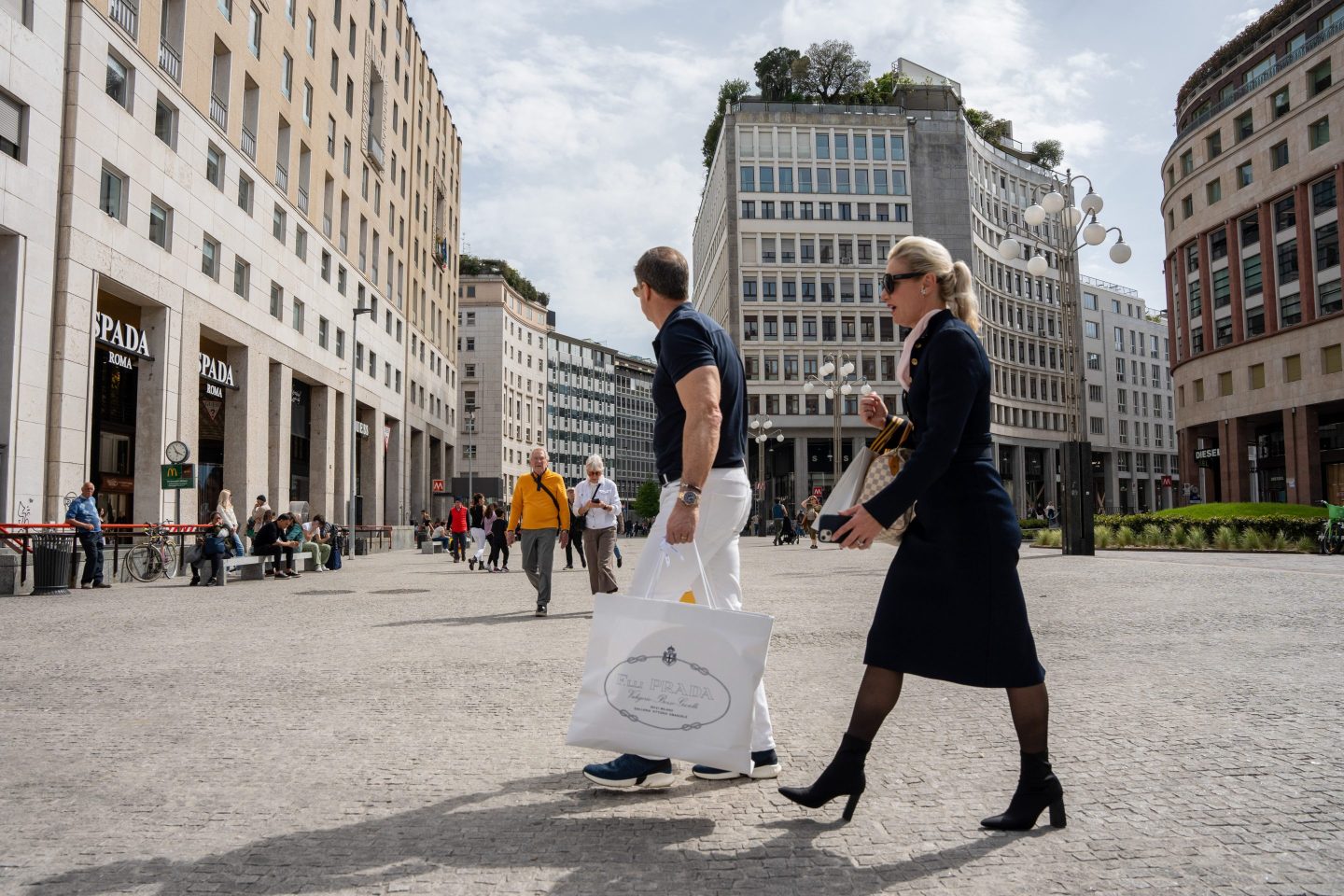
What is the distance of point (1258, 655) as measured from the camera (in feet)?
22.4

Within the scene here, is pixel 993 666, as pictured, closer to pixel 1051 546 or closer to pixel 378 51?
pixel 1051 546

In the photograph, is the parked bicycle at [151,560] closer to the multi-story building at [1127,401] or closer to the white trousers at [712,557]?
the white trousers at [712,557]

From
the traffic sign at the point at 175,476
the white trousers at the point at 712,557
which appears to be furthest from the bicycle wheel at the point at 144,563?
the white trousers at the point at 712,557

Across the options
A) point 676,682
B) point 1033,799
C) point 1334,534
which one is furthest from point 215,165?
point 1033,799

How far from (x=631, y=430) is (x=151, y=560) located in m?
125

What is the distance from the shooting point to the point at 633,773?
3.61m

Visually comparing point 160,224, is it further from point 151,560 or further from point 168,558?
point 151,560

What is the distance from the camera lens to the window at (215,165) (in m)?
27.5

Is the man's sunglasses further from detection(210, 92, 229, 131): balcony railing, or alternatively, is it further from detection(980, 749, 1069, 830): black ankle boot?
detection(210, 92, 229, 131): balcony railing

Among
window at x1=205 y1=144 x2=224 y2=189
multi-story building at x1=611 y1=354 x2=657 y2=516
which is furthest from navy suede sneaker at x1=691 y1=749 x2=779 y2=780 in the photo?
multi-story building at x1=611 y1=354 x2=657 y2=516

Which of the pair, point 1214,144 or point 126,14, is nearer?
point 126,14

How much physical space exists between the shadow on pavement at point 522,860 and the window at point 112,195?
22490mm

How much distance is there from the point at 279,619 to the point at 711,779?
27.6 feet

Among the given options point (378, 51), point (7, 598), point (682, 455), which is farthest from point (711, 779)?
point (378, 51)
